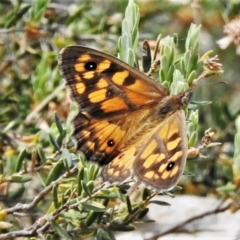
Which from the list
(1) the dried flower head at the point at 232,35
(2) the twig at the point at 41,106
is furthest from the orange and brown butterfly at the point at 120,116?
(2) the twig at the point at 41,106

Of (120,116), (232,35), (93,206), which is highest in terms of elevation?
(232,35)

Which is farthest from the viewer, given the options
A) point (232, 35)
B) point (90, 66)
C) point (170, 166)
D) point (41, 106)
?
point (41, 106)

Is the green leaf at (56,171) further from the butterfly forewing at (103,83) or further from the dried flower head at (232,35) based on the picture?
the dried flower head at (232,35)

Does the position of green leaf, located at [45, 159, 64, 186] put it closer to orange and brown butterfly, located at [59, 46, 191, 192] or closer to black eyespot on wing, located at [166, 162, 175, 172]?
orange and brown butterfly, located at [59, 46, 191, 192]

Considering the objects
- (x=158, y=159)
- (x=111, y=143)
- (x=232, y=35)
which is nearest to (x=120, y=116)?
(x=111, y=143)

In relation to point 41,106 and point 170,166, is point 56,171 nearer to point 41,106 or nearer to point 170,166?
point 170,166

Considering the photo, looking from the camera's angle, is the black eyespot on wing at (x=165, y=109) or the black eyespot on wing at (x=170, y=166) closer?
the black eyespot on wing at (x=170, y=166)

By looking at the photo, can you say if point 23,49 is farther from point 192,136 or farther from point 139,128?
point 192,136

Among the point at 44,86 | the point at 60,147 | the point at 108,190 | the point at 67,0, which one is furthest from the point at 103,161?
the point at 67,0

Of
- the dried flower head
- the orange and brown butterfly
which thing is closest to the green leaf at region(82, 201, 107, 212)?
the orange and brown butterfly
